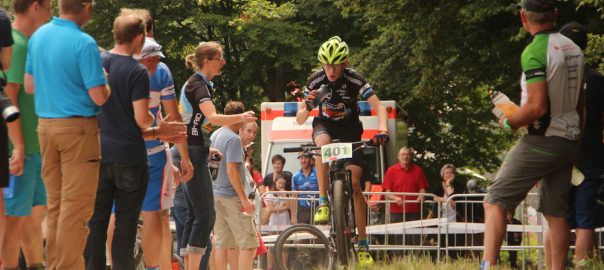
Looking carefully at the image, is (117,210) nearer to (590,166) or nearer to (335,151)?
(335,151)

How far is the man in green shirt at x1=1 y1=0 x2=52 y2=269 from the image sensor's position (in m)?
9.16

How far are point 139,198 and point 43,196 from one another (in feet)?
2.42

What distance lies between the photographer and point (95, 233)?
9.41 m

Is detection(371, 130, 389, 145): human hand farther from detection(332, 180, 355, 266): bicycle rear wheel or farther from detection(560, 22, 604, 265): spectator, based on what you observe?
detection(560, 22, 604, 265): spectator

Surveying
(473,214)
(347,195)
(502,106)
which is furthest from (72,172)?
(473,214)

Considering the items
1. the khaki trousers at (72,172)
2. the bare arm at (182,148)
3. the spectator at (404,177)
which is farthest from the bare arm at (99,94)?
the spectator at (404,177)

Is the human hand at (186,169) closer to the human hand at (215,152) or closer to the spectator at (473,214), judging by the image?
the human hand at (215,152)

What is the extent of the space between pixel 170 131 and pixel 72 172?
1142 millimetres

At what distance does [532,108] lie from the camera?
941 centimetres

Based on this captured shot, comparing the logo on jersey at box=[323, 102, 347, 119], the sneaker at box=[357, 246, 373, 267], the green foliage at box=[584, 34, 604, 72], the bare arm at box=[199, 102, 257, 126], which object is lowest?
the sneaker at box=[357, 246, 373, 267]

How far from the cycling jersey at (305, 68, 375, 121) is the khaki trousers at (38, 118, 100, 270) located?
430 cm

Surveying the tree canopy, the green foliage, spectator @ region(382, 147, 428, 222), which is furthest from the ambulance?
the green foliage

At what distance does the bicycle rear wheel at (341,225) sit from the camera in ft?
41.8

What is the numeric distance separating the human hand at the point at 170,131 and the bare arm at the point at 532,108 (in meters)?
2.32
